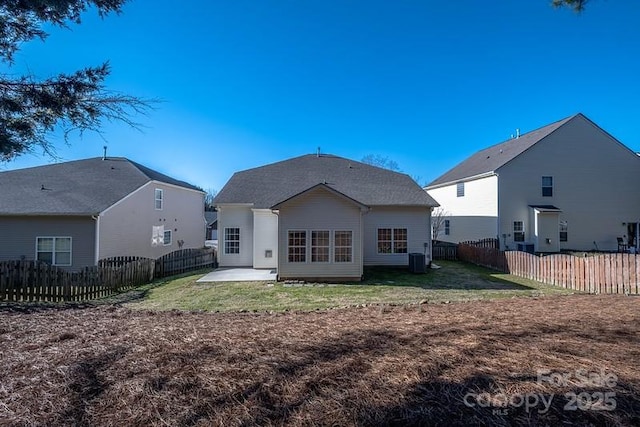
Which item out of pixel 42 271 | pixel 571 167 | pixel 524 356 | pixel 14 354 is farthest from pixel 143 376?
pixel 571 167

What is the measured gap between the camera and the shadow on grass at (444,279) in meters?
12.4

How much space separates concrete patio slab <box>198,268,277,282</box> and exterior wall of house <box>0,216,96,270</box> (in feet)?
20.7

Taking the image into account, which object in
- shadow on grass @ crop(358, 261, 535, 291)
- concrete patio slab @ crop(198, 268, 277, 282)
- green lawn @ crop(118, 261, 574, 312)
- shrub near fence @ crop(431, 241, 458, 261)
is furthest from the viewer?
shrub near fence @ crop(431, 241, 458, 261)

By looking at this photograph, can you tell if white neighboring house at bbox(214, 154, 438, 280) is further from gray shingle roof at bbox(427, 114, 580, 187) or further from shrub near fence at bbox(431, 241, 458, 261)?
gray shingle roof at bbox(427, 114, 580, 187)

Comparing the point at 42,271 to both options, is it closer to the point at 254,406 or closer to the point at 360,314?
the point at 360,314

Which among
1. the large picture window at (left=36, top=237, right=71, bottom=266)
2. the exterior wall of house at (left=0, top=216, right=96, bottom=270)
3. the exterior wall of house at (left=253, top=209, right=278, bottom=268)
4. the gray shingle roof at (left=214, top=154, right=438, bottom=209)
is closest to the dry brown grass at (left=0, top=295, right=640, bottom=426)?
the exterior wall of house at (left=253, top=209, right=278, bottom=268)

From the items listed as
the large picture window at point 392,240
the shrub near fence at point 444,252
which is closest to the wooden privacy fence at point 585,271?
the large picture window at point 392,240

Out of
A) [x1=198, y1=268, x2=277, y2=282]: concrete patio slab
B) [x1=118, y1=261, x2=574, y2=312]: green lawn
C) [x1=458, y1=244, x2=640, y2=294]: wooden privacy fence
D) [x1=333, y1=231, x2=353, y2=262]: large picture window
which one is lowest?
[x1=118, y1=261, x2=574, y2=312]: green lawn

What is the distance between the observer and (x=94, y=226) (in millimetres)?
15906

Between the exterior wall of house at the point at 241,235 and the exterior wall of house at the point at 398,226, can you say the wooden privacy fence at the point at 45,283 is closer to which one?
the exterior wall of house at the point at 241,235

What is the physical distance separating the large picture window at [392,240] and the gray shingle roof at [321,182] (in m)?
1.40

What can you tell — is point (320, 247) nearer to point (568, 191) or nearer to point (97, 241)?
point (97, 241)

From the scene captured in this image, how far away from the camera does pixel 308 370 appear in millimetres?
3266

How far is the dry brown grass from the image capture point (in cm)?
256
